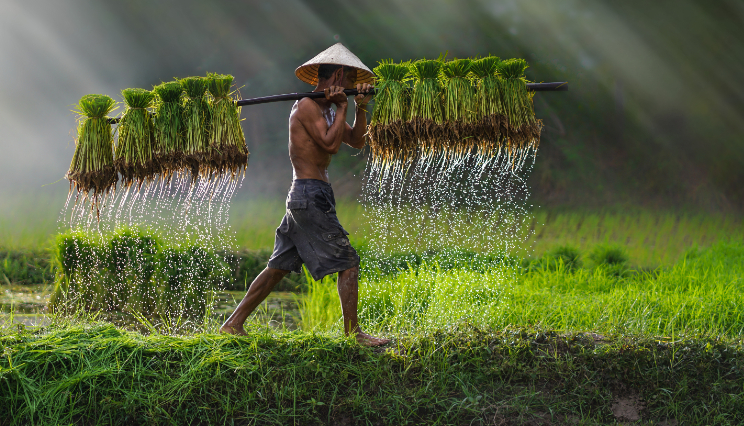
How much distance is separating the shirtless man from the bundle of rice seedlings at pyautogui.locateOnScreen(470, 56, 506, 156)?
0.87 m

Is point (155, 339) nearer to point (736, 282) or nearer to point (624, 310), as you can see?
point (624, 310)

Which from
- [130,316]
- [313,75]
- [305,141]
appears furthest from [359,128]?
[130,316]

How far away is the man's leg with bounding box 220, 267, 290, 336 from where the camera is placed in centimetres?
414

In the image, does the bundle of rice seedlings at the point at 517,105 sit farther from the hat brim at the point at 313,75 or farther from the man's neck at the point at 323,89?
the man's neck at the point at 323,89

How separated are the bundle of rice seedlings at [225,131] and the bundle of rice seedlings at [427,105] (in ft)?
4.94

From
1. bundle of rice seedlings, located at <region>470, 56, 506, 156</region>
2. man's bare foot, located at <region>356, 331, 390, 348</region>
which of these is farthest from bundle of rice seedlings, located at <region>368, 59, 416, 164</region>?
man's bare foot, located at <region>356, 331, 390, 348</region>

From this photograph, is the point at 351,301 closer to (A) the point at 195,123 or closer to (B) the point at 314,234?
(B) the point at 314,234

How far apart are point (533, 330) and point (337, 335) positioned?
5.00 feet

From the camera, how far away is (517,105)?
13.8ft

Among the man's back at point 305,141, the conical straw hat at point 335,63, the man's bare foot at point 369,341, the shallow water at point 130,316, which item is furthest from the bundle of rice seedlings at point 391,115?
the shallow water at point 130,316

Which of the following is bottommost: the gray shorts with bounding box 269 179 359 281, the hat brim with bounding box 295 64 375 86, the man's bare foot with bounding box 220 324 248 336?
the man's bare foot with bounding box 220 324 248 336

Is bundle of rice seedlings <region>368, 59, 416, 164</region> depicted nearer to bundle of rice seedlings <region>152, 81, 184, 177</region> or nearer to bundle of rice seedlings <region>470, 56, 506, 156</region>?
bundle of rice seedlings <region>470, 56, 506, 156</region>

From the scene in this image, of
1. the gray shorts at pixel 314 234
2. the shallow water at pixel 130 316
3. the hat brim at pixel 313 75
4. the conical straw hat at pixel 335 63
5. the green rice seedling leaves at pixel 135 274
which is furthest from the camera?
the green rice seedling leaves at pixel 135 274

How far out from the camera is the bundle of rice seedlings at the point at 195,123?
4.63 meters
